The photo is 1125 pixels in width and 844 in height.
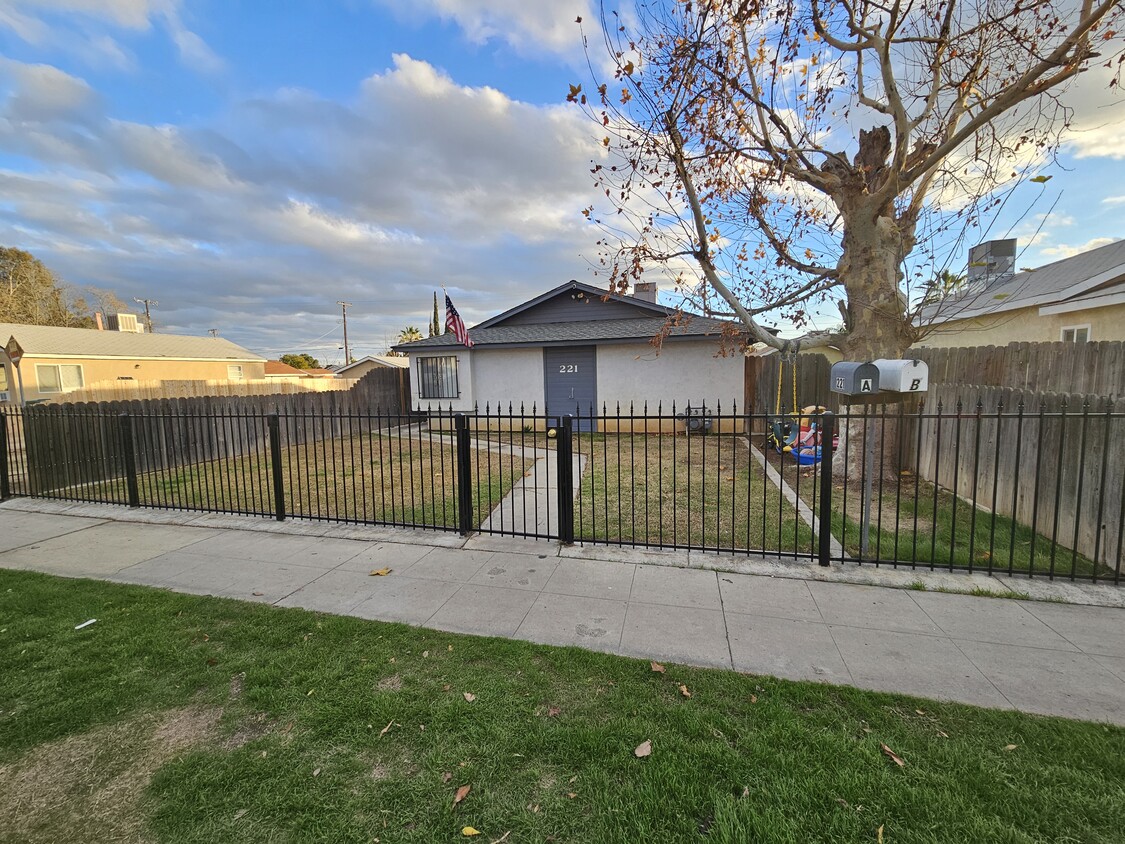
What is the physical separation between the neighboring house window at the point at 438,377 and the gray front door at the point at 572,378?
3230 millimetres

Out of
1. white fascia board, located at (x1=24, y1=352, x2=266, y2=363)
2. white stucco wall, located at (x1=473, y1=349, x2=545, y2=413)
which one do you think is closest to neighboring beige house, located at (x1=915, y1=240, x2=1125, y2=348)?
white stucco wall, located at (x1=473, y1=349, x2=545, y2=413)

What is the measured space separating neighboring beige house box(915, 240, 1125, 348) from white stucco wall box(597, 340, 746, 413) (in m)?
4.51

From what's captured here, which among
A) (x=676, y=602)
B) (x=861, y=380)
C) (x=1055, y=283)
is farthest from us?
(x=1055, y=283)

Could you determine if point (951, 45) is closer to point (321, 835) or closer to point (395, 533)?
point (395, 533)

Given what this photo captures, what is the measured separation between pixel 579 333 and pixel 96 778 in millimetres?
13530

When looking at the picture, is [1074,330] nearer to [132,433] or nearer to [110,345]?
[132,433]

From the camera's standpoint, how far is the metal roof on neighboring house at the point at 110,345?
20.1m

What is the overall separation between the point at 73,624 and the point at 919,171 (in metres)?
9.83

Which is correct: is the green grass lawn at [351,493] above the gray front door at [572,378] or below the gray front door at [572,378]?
below

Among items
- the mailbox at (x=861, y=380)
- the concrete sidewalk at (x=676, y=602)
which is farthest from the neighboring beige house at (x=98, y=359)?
the mailbox at (x=861, y=380)

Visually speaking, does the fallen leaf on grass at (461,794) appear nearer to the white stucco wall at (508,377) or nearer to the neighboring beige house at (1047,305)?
the neighboring beige house at (1047,305)

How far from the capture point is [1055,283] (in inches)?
437

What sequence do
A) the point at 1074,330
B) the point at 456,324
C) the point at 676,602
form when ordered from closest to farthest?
the point at 676,602
the point at 1074,330
the point at 456,324

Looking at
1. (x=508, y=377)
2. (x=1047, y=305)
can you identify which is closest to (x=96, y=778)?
(x=508, y=377)
